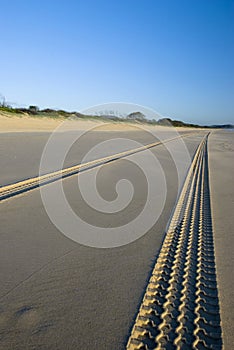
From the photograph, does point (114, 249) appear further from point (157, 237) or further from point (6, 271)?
point (6, 271)

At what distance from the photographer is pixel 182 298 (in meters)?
2.17

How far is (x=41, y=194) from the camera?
475 centimetres

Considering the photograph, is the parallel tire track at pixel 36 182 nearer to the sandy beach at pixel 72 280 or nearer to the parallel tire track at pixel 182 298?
the sandy beach at pixel 72 280

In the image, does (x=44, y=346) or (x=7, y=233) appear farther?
(x=7, y=233)

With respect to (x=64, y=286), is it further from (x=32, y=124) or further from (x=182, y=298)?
(x=32, y=124)

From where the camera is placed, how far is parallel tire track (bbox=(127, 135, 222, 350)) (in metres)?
1.75

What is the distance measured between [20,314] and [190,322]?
47.1 inches

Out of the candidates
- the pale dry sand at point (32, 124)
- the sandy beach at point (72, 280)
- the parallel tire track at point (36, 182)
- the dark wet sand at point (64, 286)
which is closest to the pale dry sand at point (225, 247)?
the sandy beach at point (72, 280)

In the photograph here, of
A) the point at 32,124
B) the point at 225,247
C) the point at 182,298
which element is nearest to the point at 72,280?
the point at 182,298

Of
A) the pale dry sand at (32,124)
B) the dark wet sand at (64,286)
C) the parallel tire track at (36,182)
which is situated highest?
the pale dry sand at (32,124)

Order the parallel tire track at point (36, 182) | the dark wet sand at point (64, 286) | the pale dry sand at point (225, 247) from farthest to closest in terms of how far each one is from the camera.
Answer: the parallel tire track at point (36, 182) < the pale dry sand at point (225, 247) < the dark wet sand at point (64, 286)

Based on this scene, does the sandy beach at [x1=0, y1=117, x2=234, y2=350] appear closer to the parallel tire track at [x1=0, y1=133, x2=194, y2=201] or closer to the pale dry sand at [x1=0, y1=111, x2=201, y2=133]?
the parallel tire track at [x1=0, y1=133, x2=194, y2=201]

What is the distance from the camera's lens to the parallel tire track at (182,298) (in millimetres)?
1754

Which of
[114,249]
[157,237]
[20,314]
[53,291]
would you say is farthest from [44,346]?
[157,237]
